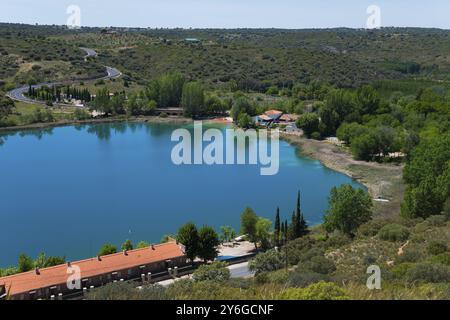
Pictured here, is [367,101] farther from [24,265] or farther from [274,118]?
[24,265]

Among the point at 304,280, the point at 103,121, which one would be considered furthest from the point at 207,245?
the point at 103,121

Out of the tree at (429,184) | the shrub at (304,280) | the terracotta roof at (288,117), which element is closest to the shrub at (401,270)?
the shrub at (304,280)

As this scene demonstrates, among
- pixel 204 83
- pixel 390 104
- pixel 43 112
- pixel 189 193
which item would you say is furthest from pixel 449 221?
pixel 204 83

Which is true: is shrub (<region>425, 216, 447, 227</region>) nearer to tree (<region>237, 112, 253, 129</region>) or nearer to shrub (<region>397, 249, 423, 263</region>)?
shrub (<region>397, 249, 423, 263</region>)

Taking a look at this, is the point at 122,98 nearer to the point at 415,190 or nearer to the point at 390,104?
the point at 390,104

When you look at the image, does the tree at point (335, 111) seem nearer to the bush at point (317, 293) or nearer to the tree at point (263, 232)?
the tree at point (263, 232)

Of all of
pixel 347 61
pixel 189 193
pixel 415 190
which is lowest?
pixel 189 193
